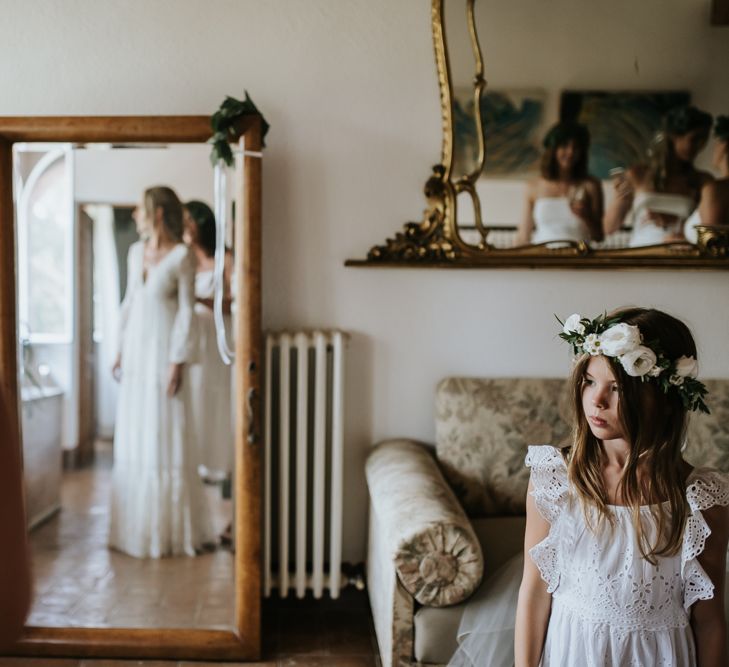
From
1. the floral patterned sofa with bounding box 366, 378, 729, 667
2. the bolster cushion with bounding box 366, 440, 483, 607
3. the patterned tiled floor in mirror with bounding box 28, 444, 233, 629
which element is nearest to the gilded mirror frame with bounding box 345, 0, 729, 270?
the floral patterned sofa with bounding box 366, 378, 729, 667

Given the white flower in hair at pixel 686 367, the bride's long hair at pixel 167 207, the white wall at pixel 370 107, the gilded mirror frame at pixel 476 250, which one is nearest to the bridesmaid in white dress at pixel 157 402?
the bride's long hair at pixel 167 207

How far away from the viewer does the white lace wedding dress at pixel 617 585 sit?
4.39ft

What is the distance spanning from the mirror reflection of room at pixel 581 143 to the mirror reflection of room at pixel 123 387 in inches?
37.0

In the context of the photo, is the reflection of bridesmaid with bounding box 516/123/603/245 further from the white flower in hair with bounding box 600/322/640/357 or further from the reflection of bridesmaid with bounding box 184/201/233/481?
the white flower in hair with bounding box 600/322/640/357

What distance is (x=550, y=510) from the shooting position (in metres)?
1.41

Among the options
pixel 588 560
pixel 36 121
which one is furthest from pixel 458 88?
pixel 588 560

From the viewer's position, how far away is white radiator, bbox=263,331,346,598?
2445 mm

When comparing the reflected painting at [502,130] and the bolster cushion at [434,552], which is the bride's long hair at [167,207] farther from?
the bolster cushion at [434,552]

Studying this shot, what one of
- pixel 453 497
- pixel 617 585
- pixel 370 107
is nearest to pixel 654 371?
pixel 617 585

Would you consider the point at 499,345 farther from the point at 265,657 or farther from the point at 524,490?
the point at 265,657

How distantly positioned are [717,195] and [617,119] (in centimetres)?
44

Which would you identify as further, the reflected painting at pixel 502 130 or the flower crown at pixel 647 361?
the reflected painting at pixel 502 130

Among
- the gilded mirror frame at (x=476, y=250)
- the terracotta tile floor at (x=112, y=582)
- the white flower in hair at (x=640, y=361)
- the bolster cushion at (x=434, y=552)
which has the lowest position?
the terracotta tile floor at (x=112, y=582)

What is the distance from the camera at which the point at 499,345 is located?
103 inches
